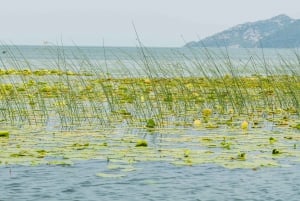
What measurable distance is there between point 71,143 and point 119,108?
483cm

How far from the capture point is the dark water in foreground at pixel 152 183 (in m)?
6.67

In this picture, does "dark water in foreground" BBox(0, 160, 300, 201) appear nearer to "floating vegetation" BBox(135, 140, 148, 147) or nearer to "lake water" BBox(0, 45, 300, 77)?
"floating vegetation" BBox(135, 140, 148, 147)

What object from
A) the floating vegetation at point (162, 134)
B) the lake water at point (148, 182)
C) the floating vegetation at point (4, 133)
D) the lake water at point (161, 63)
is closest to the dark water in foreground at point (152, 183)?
the lake water at point (148, 182)

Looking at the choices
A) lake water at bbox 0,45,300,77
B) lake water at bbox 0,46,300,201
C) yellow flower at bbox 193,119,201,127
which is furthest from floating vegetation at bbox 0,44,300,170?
lake water at bbox 0,45,300,77

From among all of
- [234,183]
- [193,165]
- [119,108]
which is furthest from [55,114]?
[234,183]

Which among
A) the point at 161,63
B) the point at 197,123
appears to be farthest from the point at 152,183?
the point at 161,63

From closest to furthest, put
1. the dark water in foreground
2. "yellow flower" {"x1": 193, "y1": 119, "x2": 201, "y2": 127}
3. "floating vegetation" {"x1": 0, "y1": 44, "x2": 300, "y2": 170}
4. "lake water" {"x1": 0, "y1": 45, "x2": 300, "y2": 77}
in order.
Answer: the dark water in foreground → "floating vegetation" {"x1": 0, "y1": 44, "x2": 300, "y2": 170} → "yellow flower" {"x1": 193, "y1": 119, "x2": 201, "y2": 127} → "lake water" {"x1": 0, "y1": 45, "x2": 300, "y2": 77}

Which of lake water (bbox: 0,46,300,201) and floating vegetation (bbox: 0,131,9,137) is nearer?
lake water (bbox: 0,46,300,201)

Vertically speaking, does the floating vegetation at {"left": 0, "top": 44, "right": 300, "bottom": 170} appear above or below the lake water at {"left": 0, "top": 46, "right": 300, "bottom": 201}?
above

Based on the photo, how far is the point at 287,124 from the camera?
12352 millimetres

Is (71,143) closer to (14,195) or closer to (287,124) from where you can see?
(14,195)

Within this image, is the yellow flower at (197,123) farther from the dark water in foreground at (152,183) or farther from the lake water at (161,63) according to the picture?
the dark water in foreground at (152,183)

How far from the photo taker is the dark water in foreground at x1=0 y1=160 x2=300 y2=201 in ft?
21.9

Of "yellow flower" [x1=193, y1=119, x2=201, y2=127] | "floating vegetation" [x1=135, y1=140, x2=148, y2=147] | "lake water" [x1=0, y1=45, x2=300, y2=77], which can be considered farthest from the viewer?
"lake water" [x1=0, y1=45, x2=300, y2=77]
